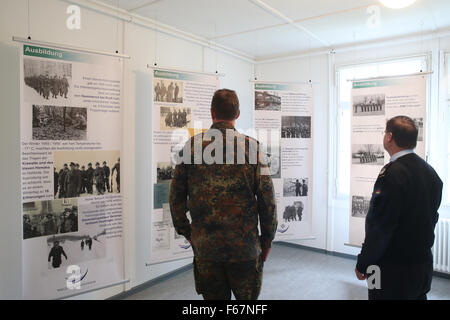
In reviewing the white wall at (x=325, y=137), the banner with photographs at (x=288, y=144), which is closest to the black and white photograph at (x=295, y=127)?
the banner with photographs at (x=288, y=144)

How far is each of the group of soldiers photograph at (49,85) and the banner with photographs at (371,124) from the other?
3.07 meters

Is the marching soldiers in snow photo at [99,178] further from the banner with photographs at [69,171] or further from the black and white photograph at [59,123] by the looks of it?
the black and white photograph at [59,123]

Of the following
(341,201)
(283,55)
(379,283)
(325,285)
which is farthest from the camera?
(283,55)

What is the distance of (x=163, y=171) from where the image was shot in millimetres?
3113

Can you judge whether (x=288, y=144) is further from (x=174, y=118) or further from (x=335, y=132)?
(x=174, y=118)

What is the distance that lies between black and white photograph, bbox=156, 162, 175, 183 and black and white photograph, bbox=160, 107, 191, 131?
35 centimetres

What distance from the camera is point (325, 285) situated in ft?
11.4

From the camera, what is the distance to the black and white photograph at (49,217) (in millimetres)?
2246

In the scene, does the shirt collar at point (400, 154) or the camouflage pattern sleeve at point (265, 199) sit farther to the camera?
the shirt collar at point (400, 154)

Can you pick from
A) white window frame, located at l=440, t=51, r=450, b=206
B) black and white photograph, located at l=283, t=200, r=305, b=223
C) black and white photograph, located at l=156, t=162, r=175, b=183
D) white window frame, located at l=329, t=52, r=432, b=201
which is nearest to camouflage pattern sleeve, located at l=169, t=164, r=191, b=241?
black and white photograph, located at l=156, t=162, r=175, b=183

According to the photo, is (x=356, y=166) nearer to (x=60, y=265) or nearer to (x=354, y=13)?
(x=354, y=13)

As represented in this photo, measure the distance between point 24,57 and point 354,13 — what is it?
2.91 m

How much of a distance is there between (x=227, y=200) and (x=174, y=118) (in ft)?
5.61
